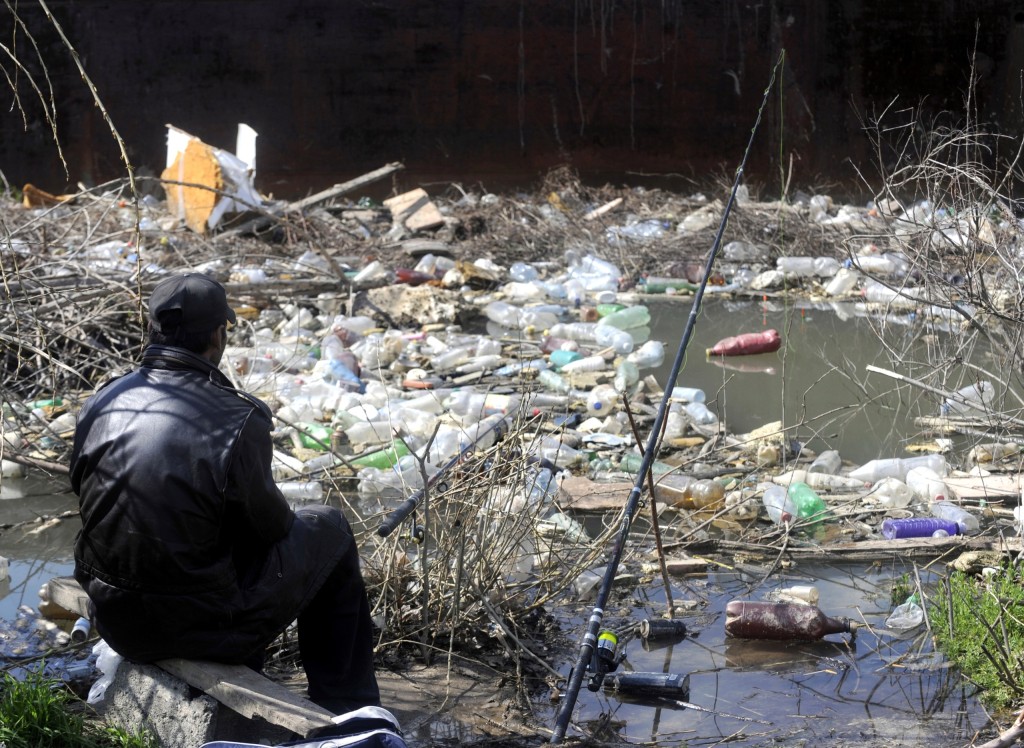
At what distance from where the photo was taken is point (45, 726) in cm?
271

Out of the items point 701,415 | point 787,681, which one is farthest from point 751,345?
point 787,681

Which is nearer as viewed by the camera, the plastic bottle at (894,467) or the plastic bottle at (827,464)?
the plastic bottle at (894,467)

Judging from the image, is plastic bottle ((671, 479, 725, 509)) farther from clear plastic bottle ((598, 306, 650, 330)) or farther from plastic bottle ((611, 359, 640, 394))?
clear plastic bottle ((598, 306, 650, 330))

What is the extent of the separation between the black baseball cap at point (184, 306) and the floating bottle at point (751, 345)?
4.90 m

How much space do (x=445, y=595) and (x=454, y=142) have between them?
35.5ft

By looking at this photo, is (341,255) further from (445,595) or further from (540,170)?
(445,595)

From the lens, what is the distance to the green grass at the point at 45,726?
2658mm

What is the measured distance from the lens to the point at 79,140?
13.1 m

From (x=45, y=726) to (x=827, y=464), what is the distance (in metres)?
3.61

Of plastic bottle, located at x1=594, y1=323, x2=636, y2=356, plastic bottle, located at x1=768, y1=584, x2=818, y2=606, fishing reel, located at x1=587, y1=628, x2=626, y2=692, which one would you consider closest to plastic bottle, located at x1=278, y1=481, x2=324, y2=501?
plastic bottle, located at x1=768, y1=584, x2=818, y2=606

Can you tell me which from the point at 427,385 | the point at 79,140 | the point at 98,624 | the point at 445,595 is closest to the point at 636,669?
the point at 445,595

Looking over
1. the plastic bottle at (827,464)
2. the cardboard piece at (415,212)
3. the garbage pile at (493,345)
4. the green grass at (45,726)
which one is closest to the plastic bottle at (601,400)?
the garbage pile at (493,345)

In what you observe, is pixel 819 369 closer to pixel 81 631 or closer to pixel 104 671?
pixel 81 631

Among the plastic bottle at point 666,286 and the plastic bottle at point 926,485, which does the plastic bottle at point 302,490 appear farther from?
the plastic bottle at point 666,286
